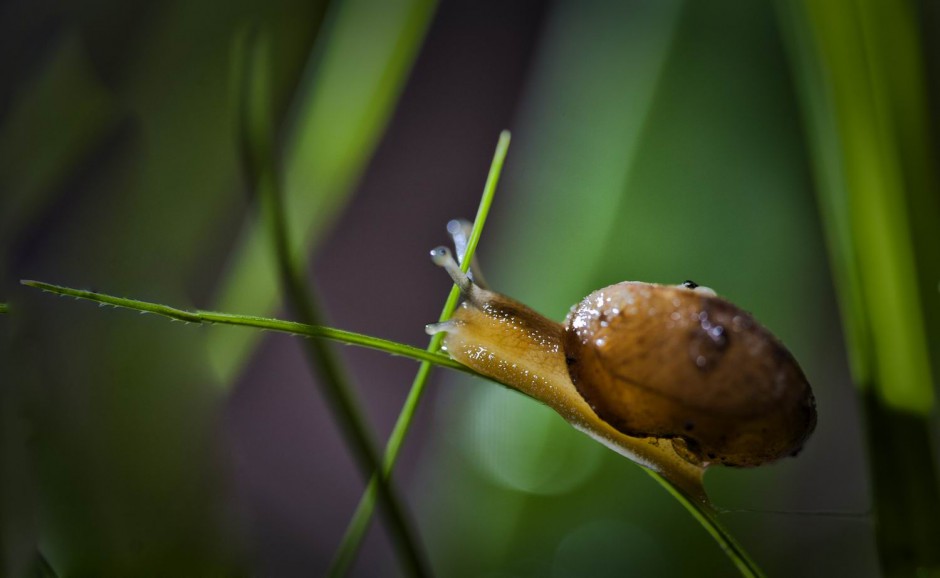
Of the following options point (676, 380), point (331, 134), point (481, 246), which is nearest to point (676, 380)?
point (676, 380)

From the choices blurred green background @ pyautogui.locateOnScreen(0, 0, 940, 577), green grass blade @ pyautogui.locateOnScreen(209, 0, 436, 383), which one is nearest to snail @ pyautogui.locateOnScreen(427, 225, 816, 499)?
blurred green background @ pyautogui.locateOnScreen(0, 0, 940, 577)

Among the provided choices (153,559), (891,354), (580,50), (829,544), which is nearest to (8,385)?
(153,559)

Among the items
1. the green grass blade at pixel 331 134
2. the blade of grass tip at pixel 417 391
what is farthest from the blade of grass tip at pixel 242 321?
the green grass blade at pixel 331 134

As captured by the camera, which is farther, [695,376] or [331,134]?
[331,134]

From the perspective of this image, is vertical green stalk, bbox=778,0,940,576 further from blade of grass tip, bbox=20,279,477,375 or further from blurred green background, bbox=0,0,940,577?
blade of grass tip, bbox=20,279,477,375

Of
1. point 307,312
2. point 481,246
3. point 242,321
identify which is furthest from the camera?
point 481,246

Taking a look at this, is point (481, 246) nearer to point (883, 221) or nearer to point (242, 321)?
point (883, 221)

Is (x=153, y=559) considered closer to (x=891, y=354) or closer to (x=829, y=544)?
(x=891, y=354)

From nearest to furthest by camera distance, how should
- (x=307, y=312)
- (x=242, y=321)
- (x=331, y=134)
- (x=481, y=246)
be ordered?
(x=242, y=321) → (x=307, y=312) → (x=331, y=134) → (x=481, y=246)
